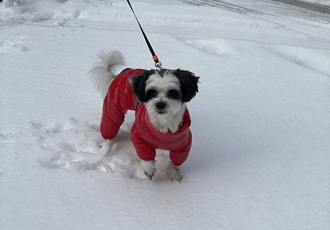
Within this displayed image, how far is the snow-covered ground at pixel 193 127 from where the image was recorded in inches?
92.6

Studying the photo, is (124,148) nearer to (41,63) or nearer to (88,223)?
(88,223)

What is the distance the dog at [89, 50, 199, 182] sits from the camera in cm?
221

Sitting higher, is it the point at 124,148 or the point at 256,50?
the point at 256,50

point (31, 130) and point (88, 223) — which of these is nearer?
point (88, 223)

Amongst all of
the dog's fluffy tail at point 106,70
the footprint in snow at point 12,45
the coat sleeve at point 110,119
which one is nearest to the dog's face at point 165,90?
the coat sleeve at point 110,119

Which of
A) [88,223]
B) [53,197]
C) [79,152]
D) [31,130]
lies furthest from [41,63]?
[88,223]

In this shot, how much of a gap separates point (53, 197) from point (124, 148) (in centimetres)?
82

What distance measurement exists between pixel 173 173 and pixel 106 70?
1193 millimetres

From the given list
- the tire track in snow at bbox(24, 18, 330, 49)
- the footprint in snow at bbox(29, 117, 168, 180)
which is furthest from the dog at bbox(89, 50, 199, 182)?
the tire track in snow at bbox(24, 18, 330, 49)

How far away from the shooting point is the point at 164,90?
220 centimetres

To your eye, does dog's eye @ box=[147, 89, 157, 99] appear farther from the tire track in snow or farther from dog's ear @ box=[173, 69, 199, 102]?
the tire track in snow

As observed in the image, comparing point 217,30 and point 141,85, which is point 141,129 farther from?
point 217,30

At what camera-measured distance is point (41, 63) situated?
4.36 m

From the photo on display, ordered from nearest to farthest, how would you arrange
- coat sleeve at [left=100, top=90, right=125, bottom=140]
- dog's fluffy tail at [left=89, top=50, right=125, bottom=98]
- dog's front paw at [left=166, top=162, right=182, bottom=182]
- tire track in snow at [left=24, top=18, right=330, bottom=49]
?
1. dog's front paw at [left=166, top=162, right=182, bottom=182]
2. coat sleeve at [left=100, top=90, right=125, bottom=140]
3. dog's fluffy tail at [left=89, top=50, right=125, bottom=98]
4. tire track in snow at [left=24, top=18, right=330, bottom=49]
